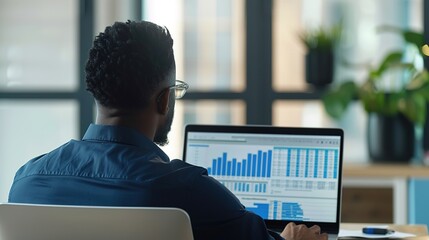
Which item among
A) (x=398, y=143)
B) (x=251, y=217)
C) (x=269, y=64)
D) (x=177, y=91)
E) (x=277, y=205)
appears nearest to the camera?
(x=251, y=217)

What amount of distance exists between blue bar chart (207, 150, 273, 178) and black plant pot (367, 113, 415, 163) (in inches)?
78.5

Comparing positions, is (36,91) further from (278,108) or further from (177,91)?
(177,91)

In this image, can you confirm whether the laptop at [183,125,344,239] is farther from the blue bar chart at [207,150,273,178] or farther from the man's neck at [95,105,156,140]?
the man's neck at [95,105,156,140]

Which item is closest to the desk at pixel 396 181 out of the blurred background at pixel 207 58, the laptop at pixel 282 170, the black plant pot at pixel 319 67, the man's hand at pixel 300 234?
the blurred background at pixel 207 58

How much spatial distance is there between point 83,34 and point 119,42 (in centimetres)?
304

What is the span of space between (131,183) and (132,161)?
0.18 feet

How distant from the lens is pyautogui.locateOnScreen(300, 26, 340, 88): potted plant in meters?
4.57

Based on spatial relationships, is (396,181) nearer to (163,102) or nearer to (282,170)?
(282,170)

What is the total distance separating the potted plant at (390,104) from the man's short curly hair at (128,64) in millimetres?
2678

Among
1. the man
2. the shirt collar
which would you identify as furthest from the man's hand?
the shirt collar

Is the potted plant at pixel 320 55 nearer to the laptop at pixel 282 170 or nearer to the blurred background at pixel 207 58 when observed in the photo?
the blurred background at pixel 207 58

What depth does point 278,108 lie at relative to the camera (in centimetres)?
474

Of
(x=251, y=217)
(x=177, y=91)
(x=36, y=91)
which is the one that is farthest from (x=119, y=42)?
(x=36, y=91)

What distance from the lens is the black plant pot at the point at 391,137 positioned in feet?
14.4
